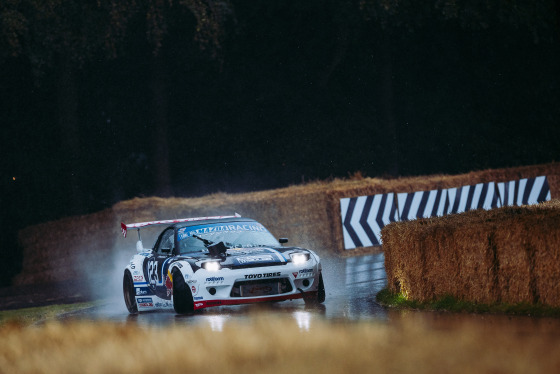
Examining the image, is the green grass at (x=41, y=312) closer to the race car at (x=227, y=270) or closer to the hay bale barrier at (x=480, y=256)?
the race car at (x=227, y=270)

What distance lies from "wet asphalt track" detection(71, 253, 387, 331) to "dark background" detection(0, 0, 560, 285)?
15.5m

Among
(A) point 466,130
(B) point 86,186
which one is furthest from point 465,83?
(B) point 86,186

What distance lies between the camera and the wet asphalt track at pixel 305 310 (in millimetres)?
12523

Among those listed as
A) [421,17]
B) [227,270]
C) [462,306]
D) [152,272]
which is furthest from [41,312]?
[421,17]

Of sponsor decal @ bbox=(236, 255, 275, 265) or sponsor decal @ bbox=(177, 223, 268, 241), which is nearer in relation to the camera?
sponsor decal @ bbox=(236, 255, 275, 265)

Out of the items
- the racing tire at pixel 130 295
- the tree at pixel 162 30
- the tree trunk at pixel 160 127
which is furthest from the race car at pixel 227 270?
the tree trunk at pixel 160 127

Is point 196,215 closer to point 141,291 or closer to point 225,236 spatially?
point 141,291

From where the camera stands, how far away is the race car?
1352 centimetres

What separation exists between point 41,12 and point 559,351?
74.7ft

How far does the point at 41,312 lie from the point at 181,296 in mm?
5471

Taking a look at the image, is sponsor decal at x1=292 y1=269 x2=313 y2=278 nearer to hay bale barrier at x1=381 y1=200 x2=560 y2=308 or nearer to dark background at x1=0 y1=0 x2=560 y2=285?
hay bale barrier at x1=381 y1=200 x2=560 y2=308

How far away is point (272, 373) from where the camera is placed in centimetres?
770

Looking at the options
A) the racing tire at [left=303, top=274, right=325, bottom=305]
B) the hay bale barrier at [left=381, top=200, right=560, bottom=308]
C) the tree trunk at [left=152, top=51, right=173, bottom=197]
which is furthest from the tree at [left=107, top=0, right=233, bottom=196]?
the hay bale barrier at [left=381, top=200, right=560, bottom=308]

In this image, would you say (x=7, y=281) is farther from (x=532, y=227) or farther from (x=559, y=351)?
(x=559, y=351)
